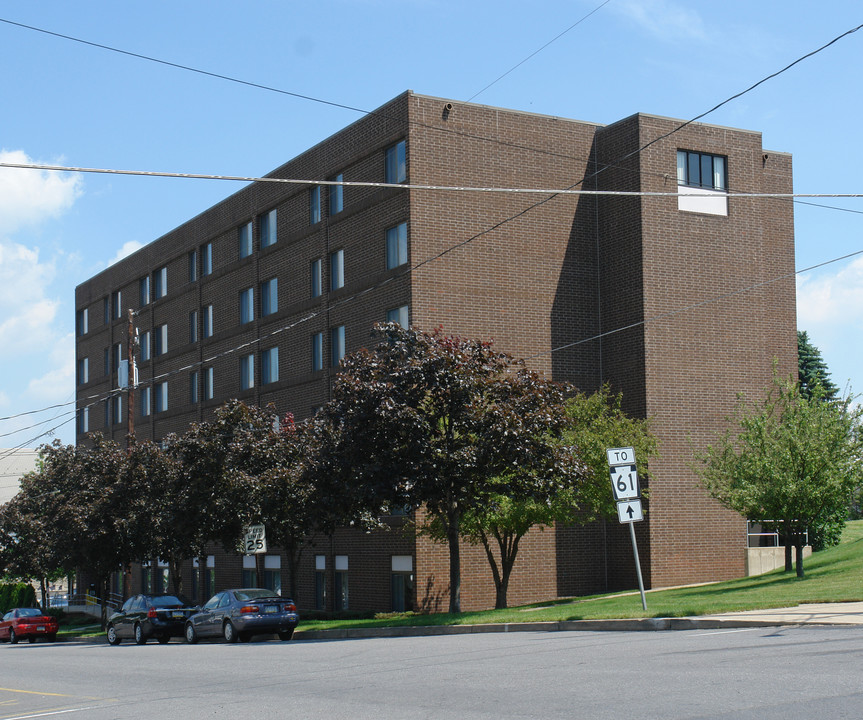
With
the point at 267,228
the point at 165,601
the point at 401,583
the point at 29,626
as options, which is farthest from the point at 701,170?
the point at 29,626

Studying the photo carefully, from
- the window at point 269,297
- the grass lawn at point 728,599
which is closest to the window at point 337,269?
the window at point 269,297

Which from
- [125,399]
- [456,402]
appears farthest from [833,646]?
[125,399]

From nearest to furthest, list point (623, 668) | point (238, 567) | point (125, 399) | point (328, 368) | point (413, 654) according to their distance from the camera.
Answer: point (623, 668) → point (413, 654) → point (328, 368) → point (238, 567) → point (125, 399)

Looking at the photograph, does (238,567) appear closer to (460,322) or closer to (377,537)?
(377,537)

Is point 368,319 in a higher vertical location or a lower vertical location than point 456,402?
higher

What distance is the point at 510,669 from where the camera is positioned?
45.4 ft

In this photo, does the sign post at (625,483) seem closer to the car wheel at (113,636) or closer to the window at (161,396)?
the car wheel at (113,636)

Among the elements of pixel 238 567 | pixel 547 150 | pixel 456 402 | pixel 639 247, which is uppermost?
pixel 547 150

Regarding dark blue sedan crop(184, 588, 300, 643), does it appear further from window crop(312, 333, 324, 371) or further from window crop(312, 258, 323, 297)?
window crop(312, 258, 323, 297)

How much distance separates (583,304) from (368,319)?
7.47 meters

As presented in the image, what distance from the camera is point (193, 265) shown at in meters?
53.0

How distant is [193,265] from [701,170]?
25.7 m

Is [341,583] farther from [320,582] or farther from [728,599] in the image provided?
[728,599]

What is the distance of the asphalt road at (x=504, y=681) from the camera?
33.4 feet
